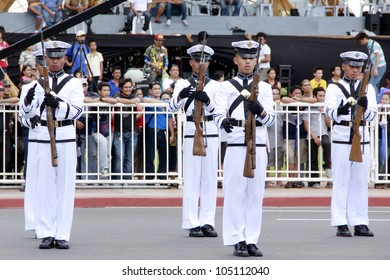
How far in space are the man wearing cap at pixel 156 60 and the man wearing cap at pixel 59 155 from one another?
9.96 meters

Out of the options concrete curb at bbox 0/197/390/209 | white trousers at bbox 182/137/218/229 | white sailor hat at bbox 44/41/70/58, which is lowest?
concrete curb at bbox 0/197/390/209

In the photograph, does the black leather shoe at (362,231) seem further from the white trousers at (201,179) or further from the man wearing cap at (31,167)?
the man wearing cap at (31,167)

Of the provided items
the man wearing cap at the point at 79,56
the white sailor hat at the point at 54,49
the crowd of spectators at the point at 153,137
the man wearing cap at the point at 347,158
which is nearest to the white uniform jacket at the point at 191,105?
the man wearing cap at the point at 347,158

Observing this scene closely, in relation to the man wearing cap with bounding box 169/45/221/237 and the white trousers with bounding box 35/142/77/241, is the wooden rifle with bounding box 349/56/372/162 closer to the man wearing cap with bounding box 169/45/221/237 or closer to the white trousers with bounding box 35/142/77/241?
the man wearing cap with bounding box 169/45/221/237

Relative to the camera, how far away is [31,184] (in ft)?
46.0

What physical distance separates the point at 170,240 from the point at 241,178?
1989 mm

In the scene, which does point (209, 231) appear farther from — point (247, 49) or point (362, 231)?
point (247, 49)

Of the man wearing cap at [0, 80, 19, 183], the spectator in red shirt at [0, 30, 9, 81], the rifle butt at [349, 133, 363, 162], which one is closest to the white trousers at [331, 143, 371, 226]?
the rifle butt at [349, 133, 363, 162]

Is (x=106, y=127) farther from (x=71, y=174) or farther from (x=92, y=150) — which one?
(x=71, y=174)

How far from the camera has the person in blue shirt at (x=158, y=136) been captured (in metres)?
19.8

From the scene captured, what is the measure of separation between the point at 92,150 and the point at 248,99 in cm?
794

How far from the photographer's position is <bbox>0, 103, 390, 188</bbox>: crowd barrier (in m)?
19.7

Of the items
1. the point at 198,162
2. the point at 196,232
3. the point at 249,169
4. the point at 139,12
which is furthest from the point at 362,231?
the point at 139,12

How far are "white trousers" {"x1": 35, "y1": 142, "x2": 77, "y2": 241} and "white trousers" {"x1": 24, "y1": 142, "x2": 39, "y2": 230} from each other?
0.32 metres
